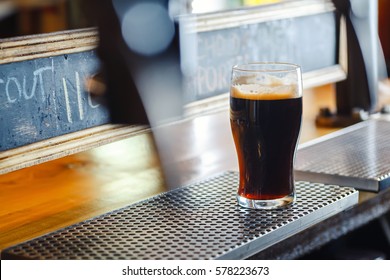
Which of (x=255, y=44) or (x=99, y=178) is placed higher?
(x=255, y=44)

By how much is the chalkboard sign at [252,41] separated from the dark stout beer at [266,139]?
44 cm

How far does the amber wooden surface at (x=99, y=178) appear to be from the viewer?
53.6 inches

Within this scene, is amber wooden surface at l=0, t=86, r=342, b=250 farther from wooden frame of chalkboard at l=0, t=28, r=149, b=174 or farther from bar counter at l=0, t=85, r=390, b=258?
wooden frame of chalkboard at l=0, t=28, r=149, b=174

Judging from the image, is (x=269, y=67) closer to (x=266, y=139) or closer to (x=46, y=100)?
(x=266, y=139)

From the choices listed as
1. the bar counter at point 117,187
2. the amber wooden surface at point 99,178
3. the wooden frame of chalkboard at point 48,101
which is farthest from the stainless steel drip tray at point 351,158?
the wooden frame of chalkboard at point 48,101

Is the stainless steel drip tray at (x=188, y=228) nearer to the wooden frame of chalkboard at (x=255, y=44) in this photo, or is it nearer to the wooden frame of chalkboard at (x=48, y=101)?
the wooden frame of chalkboard at (x=48, y=101)

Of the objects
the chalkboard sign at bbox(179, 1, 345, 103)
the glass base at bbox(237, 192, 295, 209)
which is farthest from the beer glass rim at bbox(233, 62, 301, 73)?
the chalkboard sign at bbox(179, 1, 345, 103)

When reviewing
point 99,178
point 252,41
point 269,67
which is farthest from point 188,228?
point 252,41

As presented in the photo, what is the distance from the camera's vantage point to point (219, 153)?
6.16 ft

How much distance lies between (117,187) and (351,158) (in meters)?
0.54

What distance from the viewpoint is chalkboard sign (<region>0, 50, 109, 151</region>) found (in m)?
1.31

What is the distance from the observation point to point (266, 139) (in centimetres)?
128
